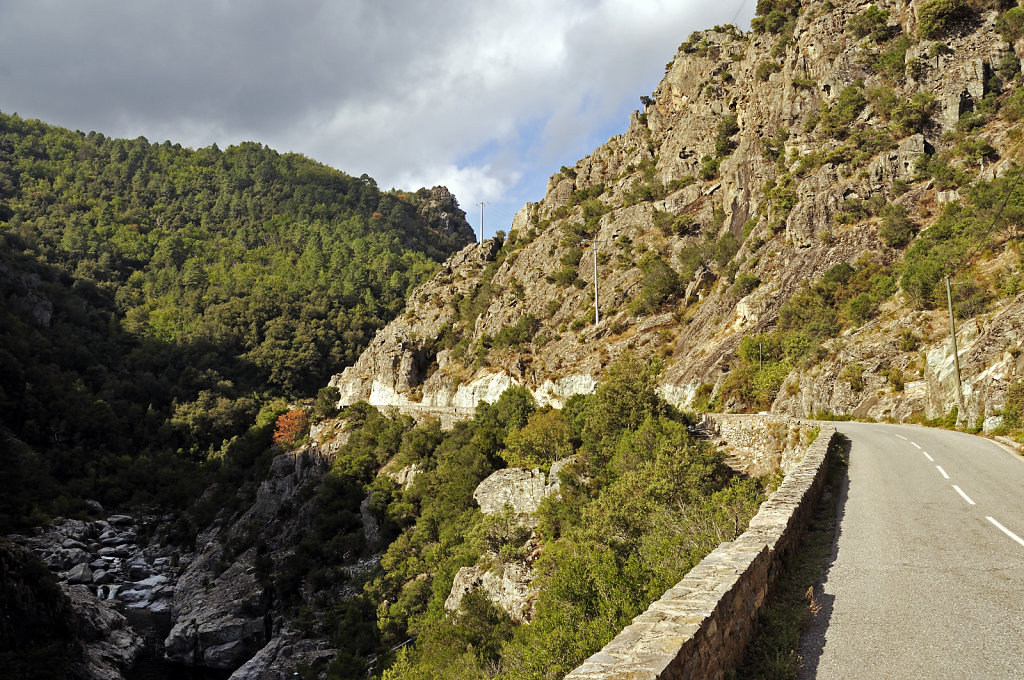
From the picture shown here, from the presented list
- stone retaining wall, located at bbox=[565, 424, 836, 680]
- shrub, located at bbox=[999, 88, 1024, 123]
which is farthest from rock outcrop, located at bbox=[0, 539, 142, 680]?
shrub, located at bbox=[999, 88, 1024, 123]

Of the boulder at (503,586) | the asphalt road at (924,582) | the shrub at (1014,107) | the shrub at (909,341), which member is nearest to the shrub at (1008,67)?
the shrub at (1014,107)

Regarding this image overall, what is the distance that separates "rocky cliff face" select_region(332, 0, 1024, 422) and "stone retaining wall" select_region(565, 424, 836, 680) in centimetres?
2269

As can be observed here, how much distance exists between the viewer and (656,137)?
7881 centimetres

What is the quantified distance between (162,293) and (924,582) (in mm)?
156887

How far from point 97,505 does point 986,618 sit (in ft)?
296

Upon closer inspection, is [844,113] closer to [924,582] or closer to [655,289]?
[655,289]

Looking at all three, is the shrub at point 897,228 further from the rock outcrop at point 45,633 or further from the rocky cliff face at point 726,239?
the rock outcrop at point 45,633

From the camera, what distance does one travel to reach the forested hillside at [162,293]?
80.7m

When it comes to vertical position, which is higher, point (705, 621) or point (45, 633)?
point (705, 621)

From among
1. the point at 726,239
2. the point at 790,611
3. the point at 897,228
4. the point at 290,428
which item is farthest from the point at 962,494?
the point at 290,428

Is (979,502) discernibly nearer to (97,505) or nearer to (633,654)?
(633,654)

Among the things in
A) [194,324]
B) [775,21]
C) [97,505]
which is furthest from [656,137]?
[194,324]

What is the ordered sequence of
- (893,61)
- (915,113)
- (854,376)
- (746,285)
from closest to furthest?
(854,376) → (746,285) → (915,113) → (893,61)

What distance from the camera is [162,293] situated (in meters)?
134
